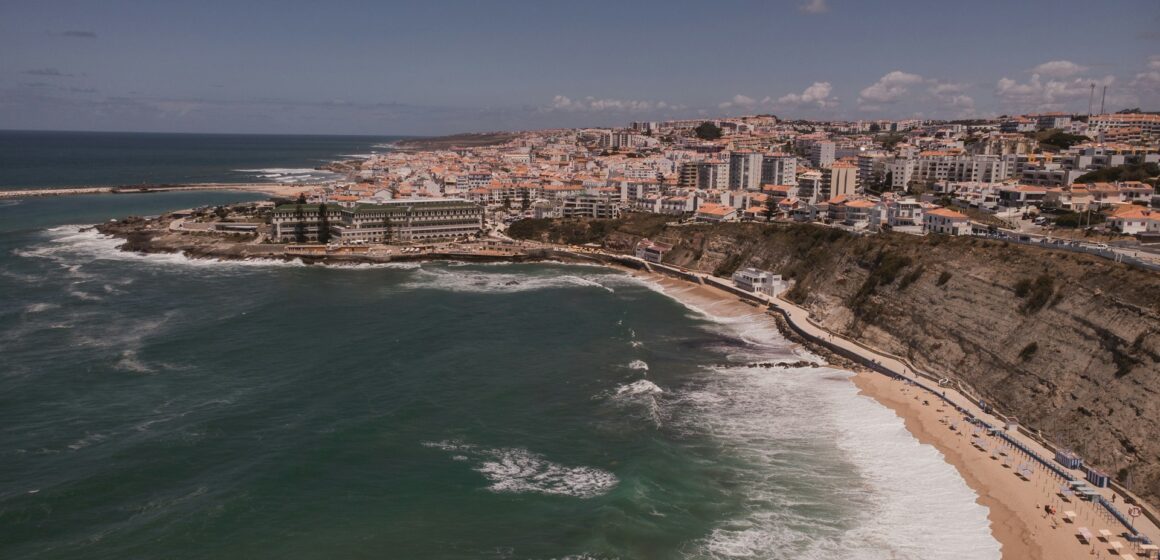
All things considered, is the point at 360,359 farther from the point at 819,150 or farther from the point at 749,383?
the point at 819,150

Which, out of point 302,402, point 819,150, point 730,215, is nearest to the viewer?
point 302,402

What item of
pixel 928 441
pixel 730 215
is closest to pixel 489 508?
pixel 928 441

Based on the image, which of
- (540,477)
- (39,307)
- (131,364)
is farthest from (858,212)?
(39,307)

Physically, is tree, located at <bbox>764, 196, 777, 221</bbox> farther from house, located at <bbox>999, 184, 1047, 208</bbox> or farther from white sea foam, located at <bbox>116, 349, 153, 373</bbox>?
white sea foam, located at <bbox>116, 349, 153, 373</bbox>

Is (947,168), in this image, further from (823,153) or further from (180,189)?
(180,189)

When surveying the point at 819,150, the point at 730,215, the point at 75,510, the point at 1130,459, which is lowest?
the point at 75,510

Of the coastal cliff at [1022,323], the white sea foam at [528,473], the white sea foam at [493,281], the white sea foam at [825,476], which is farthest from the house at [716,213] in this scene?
the white sea foam at [528,473]

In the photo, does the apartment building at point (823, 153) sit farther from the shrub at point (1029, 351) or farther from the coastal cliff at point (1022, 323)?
the shrub at point (1029, 351)
